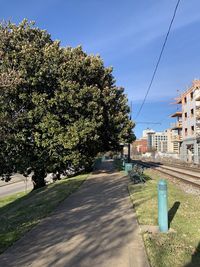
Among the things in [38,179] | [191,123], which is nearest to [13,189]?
[191,123]

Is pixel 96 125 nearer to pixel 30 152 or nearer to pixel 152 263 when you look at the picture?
pixel 30 152

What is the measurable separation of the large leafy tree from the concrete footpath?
550 inches

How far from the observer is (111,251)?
22.2 feet

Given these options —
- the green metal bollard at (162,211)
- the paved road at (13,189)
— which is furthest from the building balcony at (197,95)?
the green metal bollard at (162,211)

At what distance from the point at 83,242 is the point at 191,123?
6056cm

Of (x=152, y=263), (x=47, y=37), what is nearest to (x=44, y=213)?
(x=152, y=263)

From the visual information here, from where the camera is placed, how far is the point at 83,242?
7449 mm

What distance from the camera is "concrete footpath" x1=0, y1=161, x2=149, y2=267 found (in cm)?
625

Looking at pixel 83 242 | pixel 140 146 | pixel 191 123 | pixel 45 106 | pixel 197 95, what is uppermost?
pixel 197 95

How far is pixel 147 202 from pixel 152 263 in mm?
6382

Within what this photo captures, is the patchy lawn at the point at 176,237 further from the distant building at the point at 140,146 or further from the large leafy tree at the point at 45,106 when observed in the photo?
the distant building at the point at 140,146

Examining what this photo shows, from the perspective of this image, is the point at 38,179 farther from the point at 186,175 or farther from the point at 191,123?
the point at 191,123

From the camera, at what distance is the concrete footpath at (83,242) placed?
20.5 ft

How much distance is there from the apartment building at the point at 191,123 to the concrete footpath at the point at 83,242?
164 ft
